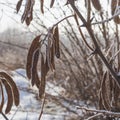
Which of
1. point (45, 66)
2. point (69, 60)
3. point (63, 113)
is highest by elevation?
point (45, 66)

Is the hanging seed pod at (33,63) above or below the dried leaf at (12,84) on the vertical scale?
above

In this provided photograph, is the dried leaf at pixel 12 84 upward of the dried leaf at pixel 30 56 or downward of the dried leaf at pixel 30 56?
downward

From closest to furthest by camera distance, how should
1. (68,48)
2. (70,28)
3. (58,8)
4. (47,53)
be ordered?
(47,53) < (58,8) < (70,28) < (68,48)

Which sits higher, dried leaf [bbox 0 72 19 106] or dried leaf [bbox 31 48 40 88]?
dried leaf [bbox 31 48 40 88]

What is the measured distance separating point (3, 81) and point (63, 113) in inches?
173

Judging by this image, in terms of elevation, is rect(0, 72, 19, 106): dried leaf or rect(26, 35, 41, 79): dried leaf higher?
rect(26, 35, 41, 79): dried leaf

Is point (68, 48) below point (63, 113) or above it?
above

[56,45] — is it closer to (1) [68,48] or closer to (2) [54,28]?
(2) [54,28]

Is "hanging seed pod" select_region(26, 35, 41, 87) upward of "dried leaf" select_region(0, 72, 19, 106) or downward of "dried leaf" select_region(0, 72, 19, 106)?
upward

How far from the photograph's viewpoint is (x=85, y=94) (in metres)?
5.28

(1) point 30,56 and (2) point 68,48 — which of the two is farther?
(2) point 68,48

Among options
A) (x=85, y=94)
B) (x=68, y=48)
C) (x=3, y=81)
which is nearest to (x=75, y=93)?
(x=85, y=94)

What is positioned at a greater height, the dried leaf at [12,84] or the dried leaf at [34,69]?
the dried leaf at [34,69]

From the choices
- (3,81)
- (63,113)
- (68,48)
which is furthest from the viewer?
(63,113)
